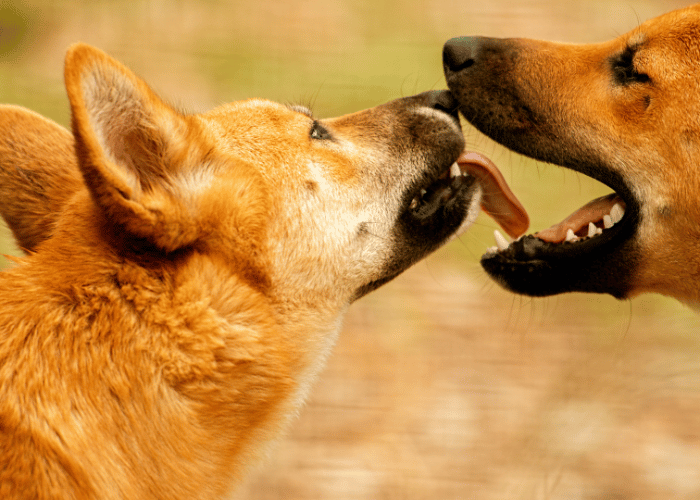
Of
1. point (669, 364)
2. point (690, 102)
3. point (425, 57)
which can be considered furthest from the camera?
point (425, 57)

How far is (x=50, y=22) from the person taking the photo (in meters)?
6.80

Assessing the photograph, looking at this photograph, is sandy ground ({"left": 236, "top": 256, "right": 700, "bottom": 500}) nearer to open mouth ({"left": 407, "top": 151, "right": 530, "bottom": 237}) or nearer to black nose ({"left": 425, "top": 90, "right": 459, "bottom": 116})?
open mouth ({"left": 407, "top": 151, "right": 530, "bottom": 237})

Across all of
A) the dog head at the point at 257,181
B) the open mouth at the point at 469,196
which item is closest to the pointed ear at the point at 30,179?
the dog head at the point at 257,181

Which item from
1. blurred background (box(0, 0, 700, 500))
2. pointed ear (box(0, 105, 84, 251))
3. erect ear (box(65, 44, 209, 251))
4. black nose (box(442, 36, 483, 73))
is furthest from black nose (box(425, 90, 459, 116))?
pointed ear (box(0, 105, 84, 251))

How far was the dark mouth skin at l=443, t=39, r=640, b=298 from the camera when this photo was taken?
2750 millimetres

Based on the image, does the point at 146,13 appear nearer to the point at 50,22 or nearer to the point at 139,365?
the point at 50,22

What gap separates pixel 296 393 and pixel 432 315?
8.28 feet

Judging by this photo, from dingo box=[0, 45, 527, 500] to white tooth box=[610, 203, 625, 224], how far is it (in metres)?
0.76

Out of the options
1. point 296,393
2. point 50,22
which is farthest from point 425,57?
point 296,393

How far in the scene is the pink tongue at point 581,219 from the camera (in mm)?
2910

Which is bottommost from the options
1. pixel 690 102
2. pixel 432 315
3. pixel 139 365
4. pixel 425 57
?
pixel 432 315

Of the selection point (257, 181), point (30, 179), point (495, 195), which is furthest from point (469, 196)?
point (30, 179)

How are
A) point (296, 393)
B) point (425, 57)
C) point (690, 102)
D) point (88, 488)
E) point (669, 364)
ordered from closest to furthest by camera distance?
1. point (88, 488)
2. point (296, 393)
3. point (690, 102)
4. point (669, 364)
5. point (425, 57)

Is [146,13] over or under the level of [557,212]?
over
